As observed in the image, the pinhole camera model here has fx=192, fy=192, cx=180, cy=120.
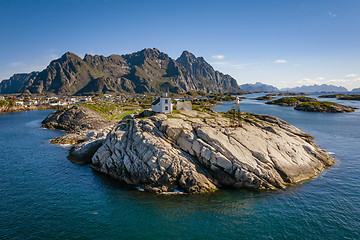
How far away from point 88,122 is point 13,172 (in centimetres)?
5079

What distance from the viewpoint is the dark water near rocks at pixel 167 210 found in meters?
23.5

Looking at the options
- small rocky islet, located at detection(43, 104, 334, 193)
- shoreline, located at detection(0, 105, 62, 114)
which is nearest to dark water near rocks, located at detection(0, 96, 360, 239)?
small rocky islet, located at detection(43, 104, 334, 193)

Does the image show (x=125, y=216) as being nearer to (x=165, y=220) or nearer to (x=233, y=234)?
(x=165, y=220)

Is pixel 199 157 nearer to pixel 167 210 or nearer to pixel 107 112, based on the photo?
pixel 167 210

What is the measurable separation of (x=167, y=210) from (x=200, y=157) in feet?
40.9

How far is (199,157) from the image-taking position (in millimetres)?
37312

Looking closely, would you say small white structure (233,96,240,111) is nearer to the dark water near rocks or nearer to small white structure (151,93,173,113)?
small white structure (151,93,173,113)

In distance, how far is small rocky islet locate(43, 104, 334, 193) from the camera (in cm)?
3431

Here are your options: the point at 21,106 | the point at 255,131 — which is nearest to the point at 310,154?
the point at 255,131

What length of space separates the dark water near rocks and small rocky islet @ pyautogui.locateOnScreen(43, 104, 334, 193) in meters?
2.21

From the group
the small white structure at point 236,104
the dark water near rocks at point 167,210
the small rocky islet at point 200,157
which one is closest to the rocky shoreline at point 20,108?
the dark water near rocks at point 167,210

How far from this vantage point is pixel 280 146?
138 ft

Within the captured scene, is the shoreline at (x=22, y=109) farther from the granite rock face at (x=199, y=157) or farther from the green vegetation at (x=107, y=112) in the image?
the granite rock face at (x=199, y=157)

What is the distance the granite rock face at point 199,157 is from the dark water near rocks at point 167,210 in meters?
2.29
